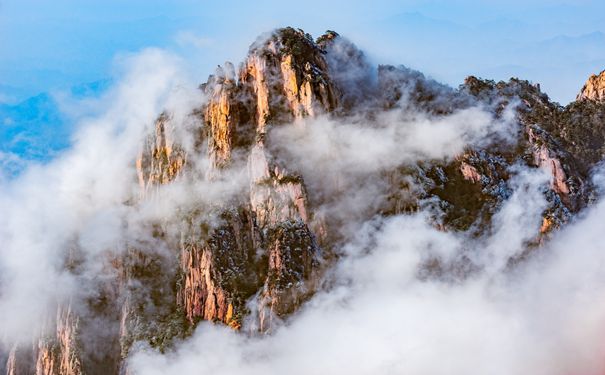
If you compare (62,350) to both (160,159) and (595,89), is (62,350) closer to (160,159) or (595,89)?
(160,159)

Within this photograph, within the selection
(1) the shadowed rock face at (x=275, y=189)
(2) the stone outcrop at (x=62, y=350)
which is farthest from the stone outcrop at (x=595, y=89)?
(2) the stone outcrop at (x=62, y=350)

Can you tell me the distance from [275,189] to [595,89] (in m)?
77.7

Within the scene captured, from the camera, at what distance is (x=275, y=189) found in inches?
6280

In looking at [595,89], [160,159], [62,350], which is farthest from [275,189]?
[595,89]

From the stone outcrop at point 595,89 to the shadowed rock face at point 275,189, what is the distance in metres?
0.39

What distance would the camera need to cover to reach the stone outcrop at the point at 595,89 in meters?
177

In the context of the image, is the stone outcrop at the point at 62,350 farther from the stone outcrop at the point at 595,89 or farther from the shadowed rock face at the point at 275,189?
the stone outcrop at the point at 595,89

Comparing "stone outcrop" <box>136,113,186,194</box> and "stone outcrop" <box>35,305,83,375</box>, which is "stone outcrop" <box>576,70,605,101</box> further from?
"stone outcrop" <box>35,305,83,375</box>

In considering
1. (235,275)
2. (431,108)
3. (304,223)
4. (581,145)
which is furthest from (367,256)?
(581,145)

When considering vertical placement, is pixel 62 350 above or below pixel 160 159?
below

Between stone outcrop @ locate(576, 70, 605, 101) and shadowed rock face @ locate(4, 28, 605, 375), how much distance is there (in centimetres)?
39

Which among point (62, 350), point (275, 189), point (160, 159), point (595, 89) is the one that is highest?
point (595, 89)

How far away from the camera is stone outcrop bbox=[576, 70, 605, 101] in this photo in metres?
177

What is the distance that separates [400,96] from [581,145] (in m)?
41.0
